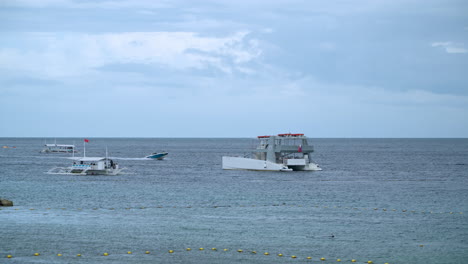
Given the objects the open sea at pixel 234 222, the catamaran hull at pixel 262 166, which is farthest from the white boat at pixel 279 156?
the open sea at pixel 234 222

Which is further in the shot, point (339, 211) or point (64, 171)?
point (64, 171)

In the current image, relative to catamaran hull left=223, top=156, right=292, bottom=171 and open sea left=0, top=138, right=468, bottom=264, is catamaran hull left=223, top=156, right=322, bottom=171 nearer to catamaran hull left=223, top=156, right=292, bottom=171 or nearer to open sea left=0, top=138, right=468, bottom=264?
catamaran hull left=223, top=156, right=292, bottom=171

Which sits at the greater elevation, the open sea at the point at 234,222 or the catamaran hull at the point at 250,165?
the catamaran hull at the point at 250,165

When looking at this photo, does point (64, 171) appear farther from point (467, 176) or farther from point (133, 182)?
point (467, 176)

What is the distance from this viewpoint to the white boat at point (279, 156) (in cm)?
10562

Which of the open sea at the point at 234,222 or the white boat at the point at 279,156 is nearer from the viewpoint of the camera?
the open sea at the point at 234,222

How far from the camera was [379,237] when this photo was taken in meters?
43.6

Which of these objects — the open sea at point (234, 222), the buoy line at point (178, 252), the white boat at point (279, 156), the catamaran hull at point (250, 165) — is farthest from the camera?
the catamaran hull at point (250, 165)

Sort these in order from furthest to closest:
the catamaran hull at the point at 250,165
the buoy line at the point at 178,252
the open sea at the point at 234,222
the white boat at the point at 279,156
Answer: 1. the catamaran hull at the point at 250,165
2. the white boat at the point at 279,156
3. the open sea at the point at 234,222
4. the buoy line at the point at 178,252

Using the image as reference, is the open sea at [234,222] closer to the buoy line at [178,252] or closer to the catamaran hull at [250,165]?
the buoy line at [178,252]

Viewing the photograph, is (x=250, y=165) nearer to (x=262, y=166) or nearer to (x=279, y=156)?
(x=262, y=166)

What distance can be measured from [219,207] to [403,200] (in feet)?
70.3

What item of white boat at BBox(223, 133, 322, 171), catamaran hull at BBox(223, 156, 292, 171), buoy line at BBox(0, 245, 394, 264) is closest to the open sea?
buoy line at BBox(0, 245, 394, 264)

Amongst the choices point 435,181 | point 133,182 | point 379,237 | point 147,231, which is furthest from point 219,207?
point 435,181
